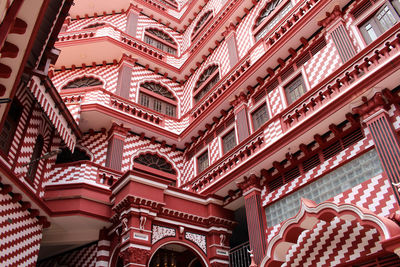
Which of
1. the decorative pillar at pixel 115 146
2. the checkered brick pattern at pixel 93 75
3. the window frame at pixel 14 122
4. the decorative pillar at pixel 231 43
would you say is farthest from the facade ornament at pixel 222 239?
the checkered brick pattern at pixel 93 75

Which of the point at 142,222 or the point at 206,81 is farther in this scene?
the point at 206,81

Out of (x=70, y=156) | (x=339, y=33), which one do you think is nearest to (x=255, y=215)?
(x=339, y=33)

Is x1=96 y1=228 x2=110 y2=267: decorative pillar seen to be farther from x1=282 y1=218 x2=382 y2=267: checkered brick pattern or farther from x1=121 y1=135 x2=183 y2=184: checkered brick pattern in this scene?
x1=282 y1=218 x2=382 y2=267: checkered brick pattern

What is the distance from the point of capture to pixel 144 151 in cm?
1645

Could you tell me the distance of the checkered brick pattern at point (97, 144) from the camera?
49.9ft

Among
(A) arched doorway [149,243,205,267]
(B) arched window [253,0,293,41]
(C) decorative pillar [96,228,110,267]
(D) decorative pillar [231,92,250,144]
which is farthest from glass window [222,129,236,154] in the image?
(C) decorative pillar [96,228,110,267]

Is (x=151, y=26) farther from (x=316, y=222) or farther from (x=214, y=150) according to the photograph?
(x=316, y=222)

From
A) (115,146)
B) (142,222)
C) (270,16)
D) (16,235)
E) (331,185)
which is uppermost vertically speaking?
(270,16)

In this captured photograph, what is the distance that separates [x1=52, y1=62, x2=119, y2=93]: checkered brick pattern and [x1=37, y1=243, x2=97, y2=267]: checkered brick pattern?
8.05 meters

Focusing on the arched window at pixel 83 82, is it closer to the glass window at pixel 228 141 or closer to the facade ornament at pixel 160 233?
the glass window at pixel 228 141

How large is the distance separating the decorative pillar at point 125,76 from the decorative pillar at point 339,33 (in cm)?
979

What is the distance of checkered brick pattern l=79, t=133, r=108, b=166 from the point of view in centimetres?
1520

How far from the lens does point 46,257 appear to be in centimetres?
1523

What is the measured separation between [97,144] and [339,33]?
1077cm
